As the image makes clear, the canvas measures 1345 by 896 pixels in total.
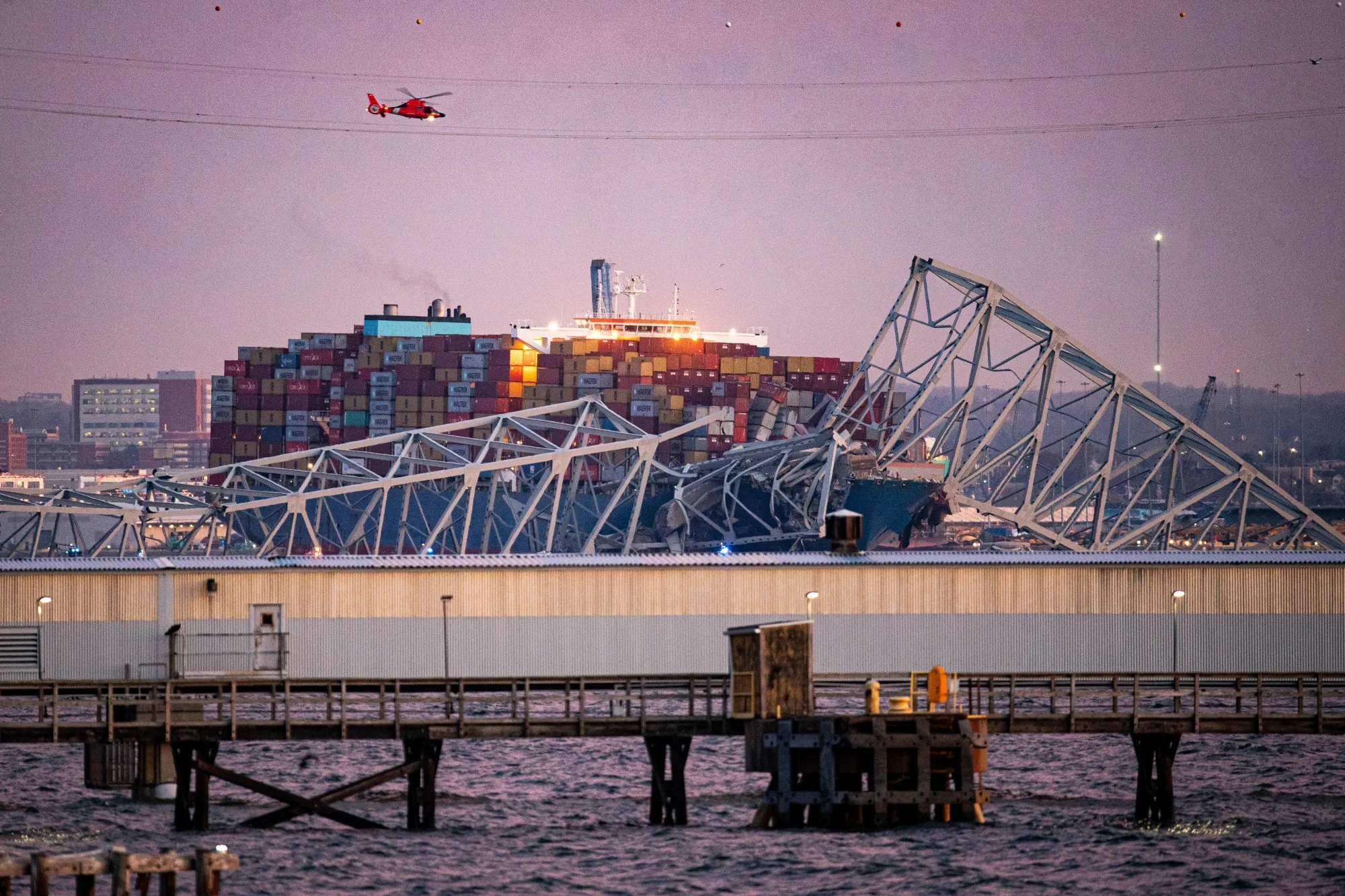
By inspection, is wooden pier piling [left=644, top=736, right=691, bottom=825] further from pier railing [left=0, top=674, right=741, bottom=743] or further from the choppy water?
pier railing [left=0, top=674, right=741, bottom=743]

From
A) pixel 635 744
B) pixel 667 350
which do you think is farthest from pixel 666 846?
pixel 667 350

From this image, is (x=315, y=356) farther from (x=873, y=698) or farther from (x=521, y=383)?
(x=873, y=698)

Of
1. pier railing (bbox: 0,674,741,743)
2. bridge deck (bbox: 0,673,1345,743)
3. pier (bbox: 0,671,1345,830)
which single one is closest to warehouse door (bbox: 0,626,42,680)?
bridge deck (bbox: 0,673,1345,743)

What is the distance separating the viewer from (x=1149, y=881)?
37.0 metres

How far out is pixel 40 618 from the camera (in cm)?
5006

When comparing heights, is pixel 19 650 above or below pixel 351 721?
above

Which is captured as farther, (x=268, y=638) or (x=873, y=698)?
(x=268, y=638)

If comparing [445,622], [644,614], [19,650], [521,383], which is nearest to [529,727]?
[445,622]

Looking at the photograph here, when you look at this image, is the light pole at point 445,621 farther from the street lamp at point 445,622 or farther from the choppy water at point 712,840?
the choppy water at point 712,840

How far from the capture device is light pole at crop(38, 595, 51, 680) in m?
49.8

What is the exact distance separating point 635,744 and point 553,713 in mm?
12893

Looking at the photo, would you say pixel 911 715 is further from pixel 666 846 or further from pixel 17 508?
pixel 17 508

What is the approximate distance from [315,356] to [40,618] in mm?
130280

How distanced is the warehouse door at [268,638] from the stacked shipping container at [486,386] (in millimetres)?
99069
